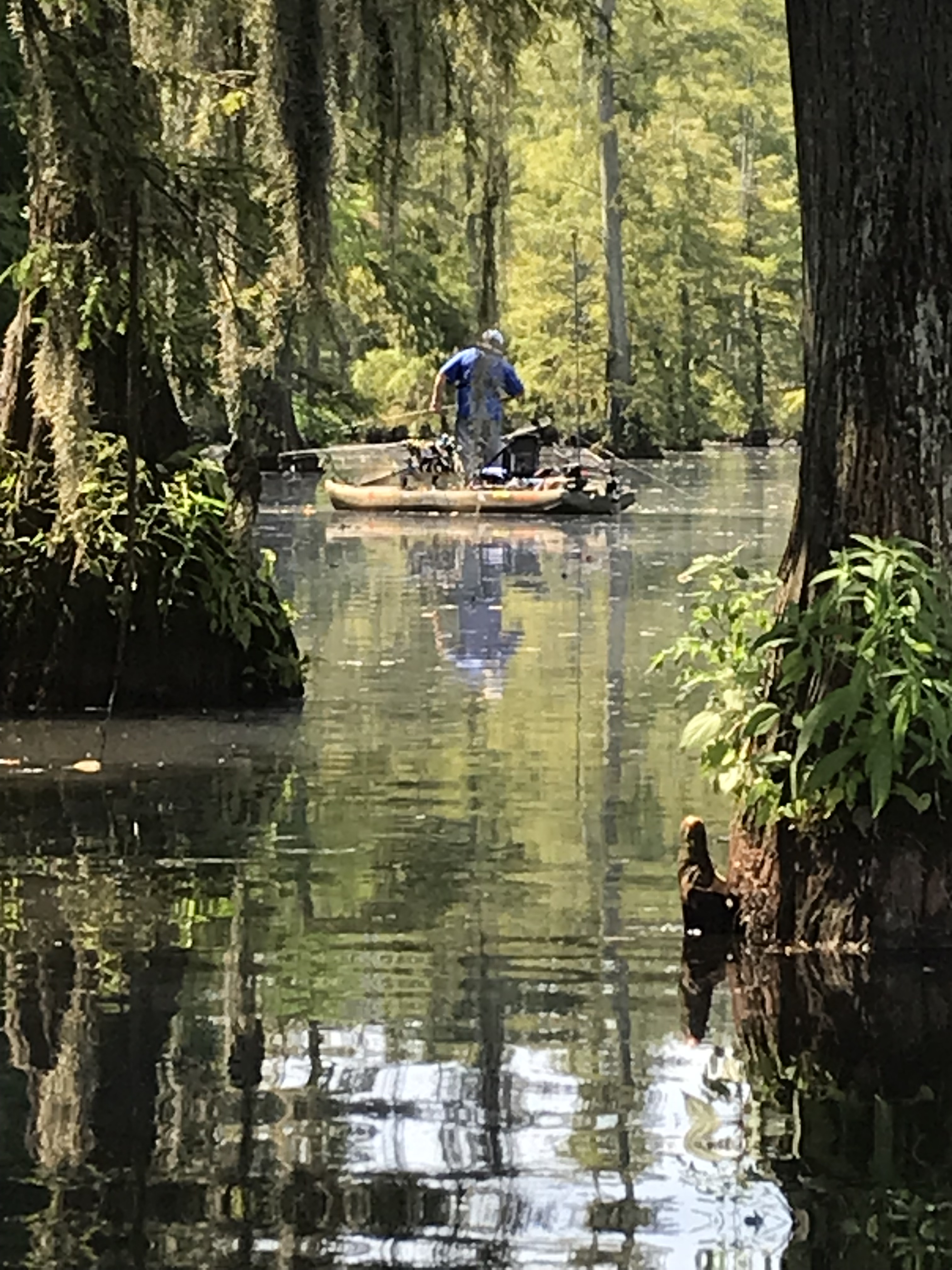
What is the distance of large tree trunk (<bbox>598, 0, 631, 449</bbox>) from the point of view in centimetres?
5506

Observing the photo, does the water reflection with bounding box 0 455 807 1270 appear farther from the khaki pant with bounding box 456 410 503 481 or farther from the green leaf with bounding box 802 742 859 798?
the khaki pant with bounding box 456 410 503 481

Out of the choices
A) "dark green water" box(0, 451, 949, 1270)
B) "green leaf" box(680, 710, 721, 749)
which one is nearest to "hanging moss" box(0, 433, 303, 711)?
"dark green water" box(0, 451, 949, 1270)

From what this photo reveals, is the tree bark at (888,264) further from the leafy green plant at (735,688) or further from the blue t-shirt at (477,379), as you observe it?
the blue t-shirt at (477,379)

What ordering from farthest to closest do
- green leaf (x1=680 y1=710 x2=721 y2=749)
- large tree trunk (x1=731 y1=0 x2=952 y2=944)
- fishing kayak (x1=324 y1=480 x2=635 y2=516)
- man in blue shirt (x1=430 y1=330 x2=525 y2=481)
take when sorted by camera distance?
fishing kayak (x1=324 y1=480 x2=635 y2=516) → man in blue shirt (x1=430 y1=330 x2=525 y2=481) → green leaf (x1=680 y1=710 x2=721 y2=749) → large tree trunk (x1=731 y1=0 x2=952 y2=944)

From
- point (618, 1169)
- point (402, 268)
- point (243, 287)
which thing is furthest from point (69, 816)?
point (402, 268)

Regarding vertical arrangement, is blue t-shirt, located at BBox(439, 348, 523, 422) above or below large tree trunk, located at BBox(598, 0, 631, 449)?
below

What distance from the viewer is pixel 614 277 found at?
190 ft

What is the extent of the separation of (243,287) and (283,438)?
25943mm

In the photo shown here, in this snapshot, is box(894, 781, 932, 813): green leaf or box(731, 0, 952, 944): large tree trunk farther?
box(731, 0, 952, 944): large tree trunk

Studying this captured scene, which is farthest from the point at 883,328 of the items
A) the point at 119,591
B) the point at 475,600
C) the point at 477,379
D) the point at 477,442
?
the point at 477,442

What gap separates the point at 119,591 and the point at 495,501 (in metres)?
18.2

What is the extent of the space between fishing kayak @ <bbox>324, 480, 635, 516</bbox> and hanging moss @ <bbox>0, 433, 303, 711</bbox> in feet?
56.0

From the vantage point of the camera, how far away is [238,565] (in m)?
12.2

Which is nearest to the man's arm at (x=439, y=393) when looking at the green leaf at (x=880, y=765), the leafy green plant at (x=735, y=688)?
the leafy green plant at (x=735, y=688)
